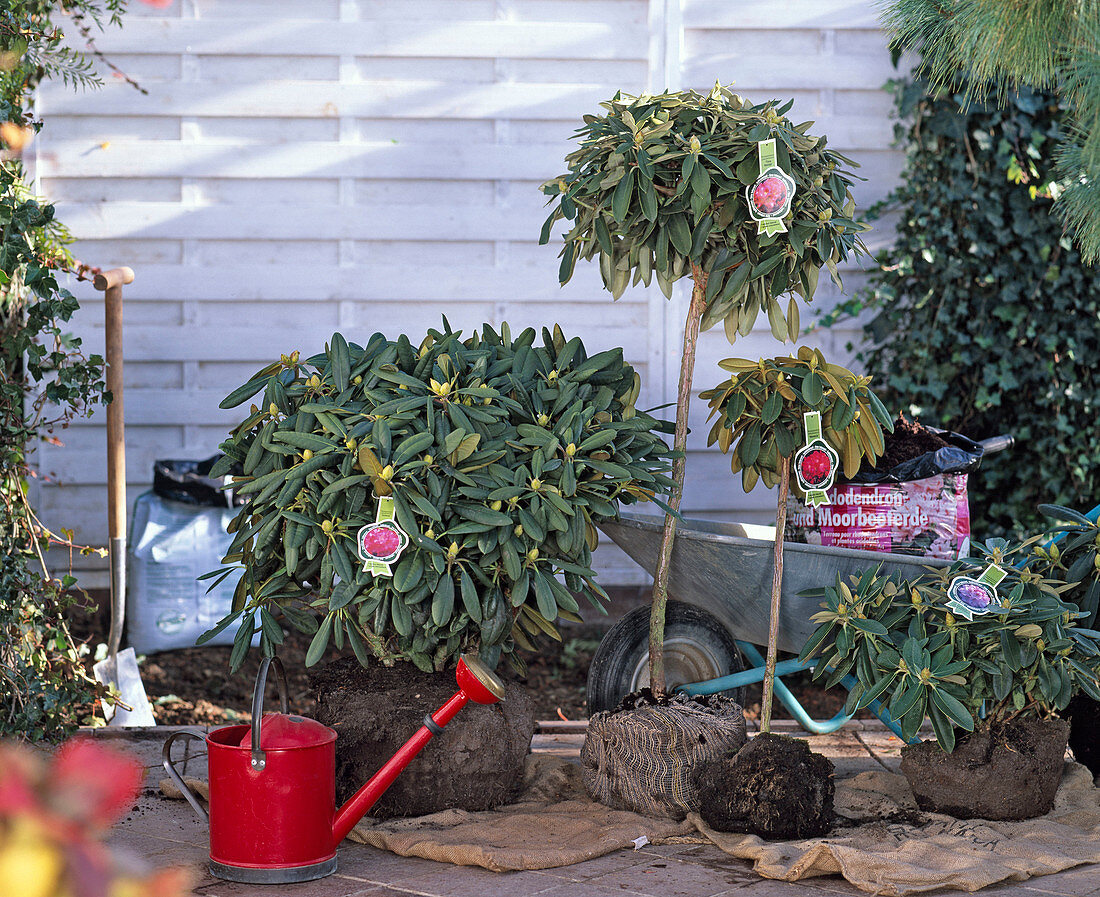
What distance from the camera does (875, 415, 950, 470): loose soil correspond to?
2.95 meters

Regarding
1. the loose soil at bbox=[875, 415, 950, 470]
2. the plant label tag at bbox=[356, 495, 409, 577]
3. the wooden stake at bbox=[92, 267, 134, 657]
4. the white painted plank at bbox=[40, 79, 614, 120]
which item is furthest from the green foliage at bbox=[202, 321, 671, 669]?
the white painted plank at bbox=[40, 79, 614, 120]

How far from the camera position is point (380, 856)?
84.8 inches

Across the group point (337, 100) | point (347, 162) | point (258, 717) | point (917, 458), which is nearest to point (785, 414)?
point (917, 458)

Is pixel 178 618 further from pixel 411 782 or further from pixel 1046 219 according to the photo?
pixel 1046 219

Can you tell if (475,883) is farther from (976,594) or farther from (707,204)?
(707,204)

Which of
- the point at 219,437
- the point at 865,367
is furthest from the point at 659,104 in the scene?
the point at 219,437

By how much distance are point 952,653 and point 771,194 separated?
3.52 ft

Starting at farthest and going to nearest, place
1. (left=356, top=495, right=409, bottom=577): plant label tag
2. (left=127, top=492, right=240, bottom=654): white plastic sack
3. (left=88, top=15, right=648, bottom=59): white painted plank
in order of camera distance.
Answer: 1. (left=88, top=15, right=648, bottom=59): white painted plank
2. (left=127, top=492, right=240, bottom=654): white plastic sack
3. (left=356, top=495, right=409, bottom=577): plant label tag

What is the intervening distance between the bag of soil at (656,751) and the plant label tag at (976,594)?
55 centimetres

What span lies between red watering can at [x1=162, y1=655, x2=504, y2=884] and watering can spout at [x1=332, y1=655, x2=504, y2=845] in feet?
0.06

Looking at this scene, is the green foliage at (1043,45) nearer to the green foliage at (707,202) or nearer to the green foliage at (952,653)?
the green foliage at (707,202)

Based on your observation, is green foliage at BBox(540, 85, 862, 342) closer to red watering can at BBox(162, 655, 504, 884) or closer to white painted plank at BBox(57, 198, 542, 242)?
red watering can at BBox(162, 655, 504, 884)

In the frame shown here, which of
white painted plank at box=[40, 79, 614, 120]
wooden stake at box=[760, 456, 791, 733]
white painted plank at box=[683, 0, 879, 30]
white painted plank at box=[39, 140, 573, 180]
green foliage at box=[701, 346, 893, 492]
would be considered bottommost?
wooden stake at box=[760, 456, 791, 733]

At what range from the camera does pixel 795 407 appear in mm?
2471
